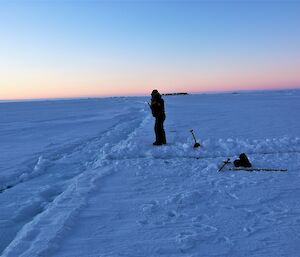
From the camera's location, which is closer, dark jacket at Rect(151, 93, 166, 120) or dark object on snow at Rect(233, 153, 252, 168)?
dark object on snow at Rect(233, 153, 252, 168)

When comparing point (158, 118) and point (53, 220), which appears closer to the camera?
point (53, 220)

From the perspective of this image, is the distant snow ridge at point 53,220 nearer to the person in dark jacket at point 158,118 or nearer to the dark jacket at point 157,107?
the person in dark jacket at point 158,118

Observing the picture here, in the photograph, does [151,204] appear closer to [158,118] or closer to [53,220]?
[53,220]

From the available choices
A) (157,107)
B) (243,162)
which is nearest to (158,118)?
(157,107)

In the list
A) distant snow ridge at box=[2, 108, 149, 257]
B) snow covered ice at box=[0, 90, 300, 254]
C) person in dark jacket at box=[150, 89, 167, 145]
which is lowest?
snow covered ice at box=[0, 90, 300, 254]

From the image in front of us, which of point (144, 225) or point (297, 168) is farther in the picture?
point (297, 168)

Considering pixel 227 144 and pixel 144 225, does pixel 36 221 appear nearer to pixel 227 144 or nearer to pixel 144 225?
pixel 144 225

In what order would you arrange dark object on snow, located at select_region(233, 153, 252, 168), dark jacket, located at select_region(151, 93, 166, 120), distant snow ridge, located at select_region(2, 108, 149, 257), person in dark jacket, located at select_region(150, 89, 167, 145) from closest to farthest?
distant snow ridge, located at select_region(2, 108, 149, 257)
dark object on snow, located at select_region(233, 153, 252, 168)
person in dark jacket, located at select_region(150, 89, 167, 145)
dark jacket, located at select_region(151, 93, 166, 120)

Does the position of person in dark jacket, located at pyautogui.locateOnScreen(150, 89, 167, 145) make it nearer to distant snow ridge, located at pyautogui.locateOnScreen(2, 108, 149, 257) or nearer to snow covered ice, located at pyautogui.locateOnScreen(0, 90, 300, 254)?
snow covered ice, located at pyautogui.locateOnScreen(0, 90, 300, 254)

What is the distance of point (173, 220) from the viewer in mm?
4824

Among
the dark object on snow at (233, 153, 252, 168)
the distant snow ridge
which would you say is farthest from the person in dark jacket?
the dark object on snow at (233, 153, 252, 168)

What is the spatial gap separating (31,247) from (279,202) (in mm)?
3829

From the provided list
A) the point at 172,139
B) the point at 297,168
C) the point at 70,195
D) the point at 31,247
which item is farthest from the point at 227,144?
the point at 31,247

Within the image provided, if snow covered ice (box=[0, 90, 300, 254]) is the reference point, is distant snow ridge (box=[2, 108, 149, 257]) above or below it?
above
